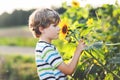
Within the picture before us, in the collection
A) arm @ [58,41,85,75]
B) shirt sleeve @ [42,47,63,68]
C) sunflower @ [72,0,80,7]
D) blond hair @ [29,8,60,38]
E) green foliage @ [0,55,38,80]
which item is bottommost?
arm @ [58,41,85,75]

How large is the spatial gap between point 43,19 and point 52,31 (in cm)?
10

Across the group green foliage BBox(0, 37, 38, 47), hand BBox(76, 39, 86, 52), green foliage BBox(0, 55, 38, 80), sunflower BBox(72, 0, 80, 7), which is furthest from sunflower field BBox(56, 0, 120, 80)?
green foliage BBox(0, 37, 38, 47)

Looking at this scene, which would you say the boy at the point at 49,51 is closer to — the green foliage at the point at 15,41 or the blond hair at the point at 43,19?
the blond hair at the point at 43,19

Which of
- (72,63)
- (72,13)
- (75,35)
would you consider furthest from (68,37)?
(72,13)

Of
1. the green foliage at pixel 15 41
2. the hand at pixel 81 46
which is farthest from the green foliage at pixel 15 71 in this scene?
the green foliage at pixel 15 41

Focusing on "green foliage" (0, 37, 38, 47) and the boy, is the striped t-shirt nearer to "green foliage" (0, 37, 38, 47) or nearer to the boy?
the boy

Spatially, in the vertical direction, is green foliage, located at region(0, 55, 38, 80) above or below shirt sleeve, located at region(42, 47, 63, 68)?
above

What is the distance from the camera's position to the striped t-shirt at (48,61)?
3.64 m

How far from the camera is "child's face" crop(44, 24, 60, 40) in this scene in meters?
3.64

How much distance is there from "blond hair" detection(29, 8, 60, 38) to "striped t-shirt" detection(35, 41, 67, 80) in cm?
11

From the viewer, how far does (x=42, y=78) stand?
Answer: 3695 mm

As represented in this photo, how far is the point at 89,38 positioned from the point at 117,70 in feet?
1.17

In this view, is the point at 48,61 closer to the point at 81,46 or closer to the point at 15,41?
the point at 81,46

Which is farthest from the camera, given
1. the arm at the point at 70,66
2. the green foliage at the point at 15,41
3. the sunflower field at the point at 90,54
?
the green foliage at the point at 15,41
